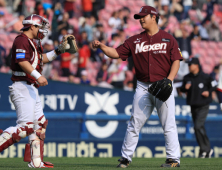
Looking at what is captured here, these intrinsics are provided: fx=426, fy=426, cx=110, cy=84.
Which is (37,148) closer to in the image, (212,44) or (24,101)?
(24,101)

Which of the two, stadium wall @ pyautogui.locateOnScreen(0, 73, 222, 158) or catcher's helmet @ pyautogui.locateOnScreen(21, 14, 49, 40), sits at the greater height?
catcher's helmet @ pyautogui.locateOnScreen(21, 14, 49, 40)

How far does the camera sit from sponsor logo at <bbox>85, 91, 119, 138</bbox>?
33.1 feet

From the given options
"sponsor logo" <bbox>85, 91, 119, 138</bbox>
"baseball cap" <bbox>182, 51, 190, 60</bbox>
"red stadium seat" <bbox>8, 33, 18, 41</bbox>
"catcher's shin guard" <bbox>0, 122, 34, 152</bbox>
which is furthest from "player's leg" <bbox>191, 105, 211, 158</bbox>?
"red stadium seat" <bbox>8, 33, 18, 41</bbox>

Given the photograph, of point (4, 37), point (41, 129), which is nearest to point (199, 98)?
point (41, 129)

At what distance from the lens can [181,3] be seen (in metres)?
17.6

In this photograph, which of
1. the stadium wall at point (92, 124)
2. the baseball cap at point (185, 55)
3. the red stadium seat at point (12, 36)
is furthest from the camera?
the red stadium seat at point (12, 36)

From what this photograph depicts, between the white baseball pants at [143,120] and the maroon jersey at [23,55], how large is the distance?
1452 mm

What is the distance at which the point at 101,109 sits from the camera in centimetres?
1045

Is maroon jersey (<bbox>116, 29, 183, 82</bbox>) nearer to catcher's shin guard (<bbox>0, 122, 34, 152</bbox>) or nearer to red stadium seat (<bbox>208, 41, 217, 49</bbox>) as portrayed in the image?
catcher's shin guard (<bbox>0, 122, 34, 152</bbox>)

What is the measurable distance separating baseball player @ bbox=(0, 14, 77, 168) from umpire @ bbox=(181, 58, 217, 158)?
15.0 feet

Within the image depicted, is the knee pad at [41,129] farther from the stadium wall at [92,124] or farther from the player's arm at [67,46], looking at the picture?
the stadium wall at [92,124]

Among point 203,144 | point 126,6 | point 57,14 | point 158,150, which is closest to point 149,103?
point 203,144

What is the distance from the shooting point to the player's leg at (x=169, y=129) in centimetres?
579

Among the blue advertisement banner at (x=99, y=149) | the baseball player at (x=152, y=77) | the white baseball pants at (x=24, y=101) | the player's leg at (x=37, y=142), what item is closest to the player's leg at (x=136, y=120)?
the baseball player at (x=152, y=77)
